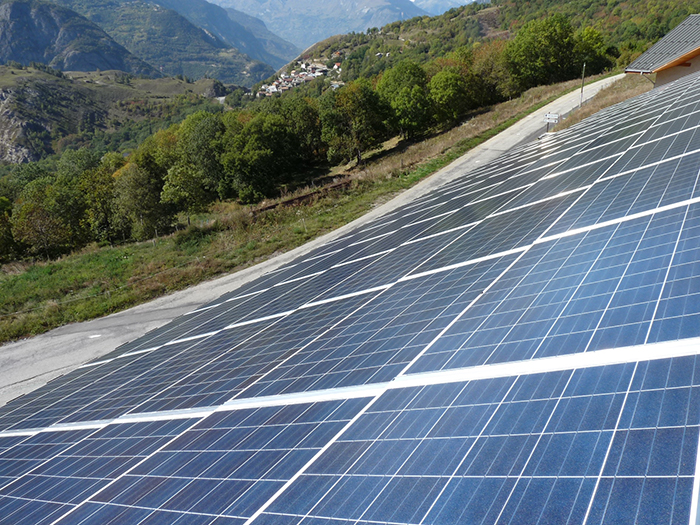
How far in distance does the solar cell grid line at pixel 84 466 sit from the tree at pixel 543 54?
332 feet

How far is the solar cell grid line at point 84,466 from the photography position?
22.8ft

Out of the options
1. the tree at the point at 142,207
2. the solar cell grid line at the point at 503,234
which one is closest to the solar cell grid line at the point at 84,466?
the solar cell grid line at the point at 503,234

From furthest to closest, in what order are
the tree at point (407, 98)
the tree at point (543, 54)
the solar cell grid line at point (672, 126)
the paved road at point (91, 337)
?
the tree at point (543, 54) → the tree at point (407, 98) → the paved road at point (91, 337) → the solar cell grid line at point (672, 126)

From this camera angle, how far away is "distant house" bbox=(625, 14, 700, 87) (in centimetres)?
3922

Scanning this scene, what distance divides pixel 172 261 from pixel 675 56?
4882 centimetres

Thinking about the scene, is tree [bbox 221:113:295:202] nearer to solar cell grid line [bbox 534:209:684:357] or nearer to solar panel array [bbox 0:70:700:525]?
solar panel array [bbox 0:70:700:525]

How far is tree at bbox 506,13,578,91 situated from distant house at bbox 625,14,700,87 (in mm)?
48628

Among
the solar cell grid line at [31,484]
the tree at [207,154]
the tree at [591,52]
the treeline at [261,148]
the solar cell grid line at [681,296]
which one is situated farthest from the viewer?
the tree at [591,52]

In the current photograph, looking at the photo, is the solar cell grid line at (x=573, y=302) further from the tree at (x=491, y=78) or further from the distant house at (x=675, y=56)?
the tree at (x=491, y=78)

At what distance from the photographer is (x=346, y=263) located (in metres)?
15.5

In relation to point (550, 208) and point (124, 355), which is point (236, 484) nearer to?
point (550, 208)

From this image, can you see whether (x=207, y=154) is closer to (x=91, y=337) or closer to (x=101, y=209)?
(x=101, y=209)

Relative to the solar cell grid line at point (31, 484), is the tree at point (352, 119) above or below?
above

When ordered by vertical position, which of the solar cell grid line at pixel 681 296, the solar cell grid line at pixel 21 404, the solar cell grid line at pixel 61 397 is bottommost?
the solar cell grid line at pixel 21 404
